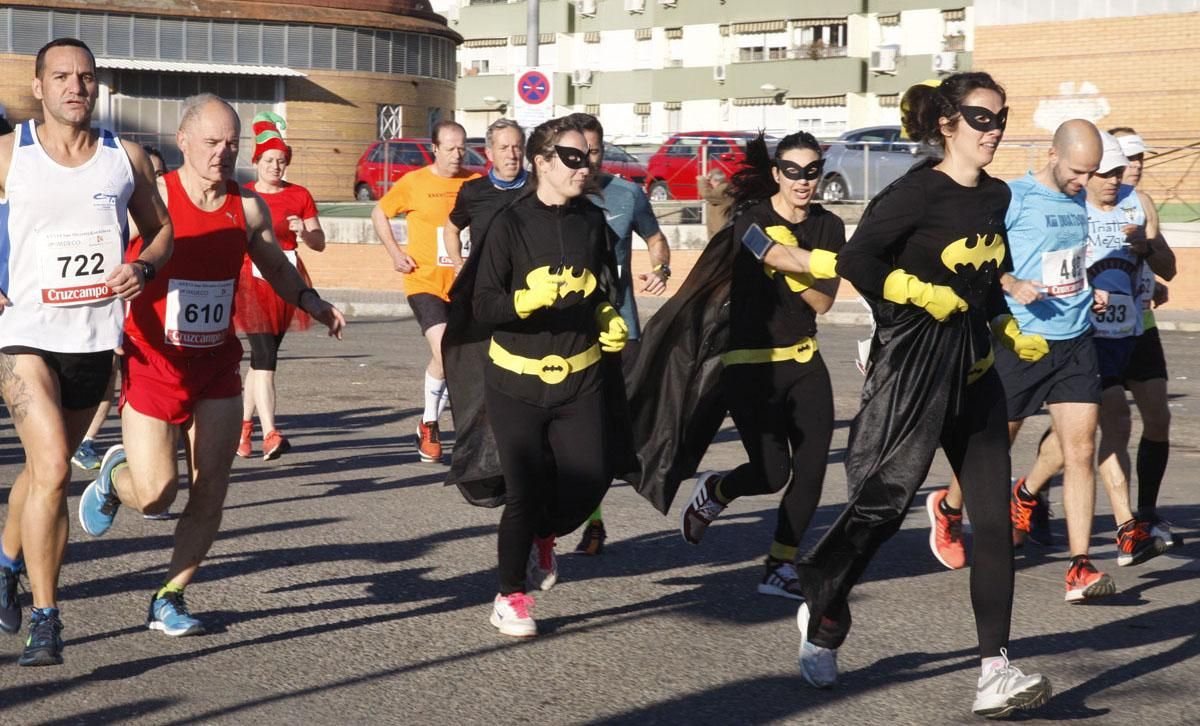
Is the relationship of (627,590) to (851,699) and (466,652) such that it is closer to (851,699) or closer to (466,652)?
(466,652)

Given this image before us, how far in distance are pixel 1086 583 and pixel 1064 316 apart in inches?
46.3

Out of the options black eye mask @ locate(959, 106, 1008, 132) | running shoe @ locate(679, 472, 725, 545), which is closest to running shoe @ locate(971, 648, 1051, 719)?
black eye mask @ locate(959, 106, 1008, 132)

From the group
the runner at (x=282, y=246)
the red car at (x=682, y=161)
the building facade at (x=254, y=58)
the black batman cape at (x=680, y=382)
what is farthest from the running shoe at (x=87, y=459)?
the building facade at (x=254, y=58)

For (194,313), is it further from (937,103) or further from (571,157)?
(937,103)

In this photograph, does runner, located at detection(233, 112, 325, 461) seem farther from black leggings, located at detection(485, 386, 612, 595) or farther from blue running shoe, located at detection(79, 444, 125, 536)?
black leggings, located at detection(485, 386, 612, 595)

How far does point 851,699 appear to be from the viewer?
5320mm

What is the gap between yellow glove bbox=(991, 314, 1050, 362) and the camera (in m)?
5.48

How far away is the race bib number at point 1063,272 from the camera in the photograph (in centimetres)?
695

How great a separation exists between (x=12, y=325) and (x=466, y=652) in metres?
1.93

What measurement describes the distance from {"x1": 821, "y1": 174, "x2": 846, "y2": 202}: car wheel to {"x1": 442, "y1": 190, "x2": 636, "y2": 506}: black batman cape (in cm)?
2173

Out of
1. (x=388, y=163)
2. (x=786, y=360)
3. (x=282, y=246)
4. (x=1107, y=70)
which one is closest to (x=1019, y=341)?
(x=786, y=360)

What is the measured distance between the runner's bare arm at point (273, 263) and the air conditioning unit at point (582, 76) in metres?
63.7

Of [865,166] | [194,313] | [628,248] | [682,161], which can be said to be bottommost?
[194,313]

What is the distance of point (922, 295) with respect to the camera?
512cm
